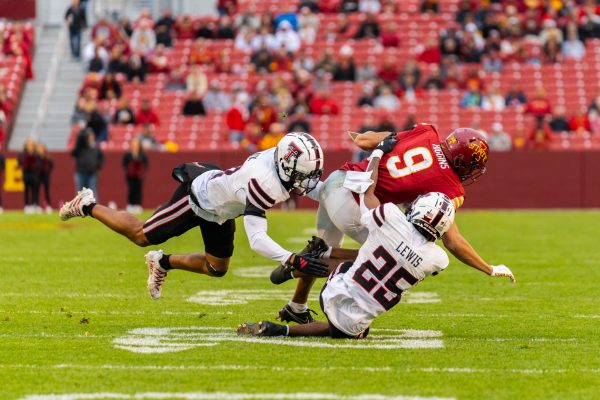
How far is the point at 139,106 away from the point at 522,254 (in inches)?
521

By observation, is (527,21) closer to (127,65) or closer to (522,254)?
(127,65)

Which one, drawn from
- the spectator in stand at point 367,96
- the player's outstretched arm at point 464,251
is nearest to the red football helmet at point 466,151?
the player's outstretched arm at point 464,251

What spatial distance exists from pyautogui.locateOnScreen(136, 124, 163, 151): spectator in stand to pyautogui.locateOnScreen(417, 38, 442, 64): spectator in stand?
568cm

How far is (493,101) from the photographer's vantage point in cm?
2419

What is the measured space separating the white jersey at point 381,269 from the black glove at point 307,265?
6.1 inches

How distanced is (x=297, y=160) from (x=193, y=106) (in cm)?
1748

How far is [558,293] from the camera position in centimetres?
978

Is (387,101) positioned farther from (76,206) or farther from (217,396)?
(217,396)

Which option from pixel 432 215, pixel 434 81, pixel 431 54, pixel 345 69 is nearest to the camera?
pixel 432 215

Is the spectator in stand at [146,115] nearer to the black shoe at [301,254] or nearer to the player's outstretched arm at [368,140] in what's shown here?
the player's outstretched arm at [368,140]

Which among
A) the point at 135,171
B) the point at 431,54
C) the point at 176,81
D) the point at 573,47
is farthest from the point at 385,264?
the point at 573,47

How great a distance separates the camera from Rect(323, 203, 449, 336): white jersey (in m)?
6.81

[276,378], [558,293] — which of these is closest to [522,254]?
[558,293]

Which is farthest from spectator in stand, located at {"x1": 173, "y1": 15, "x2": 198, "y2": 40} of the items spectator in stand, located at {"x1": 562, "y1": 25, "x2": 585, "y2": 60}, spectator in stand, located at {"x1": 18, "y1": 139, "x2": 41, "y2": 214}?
spectator in stand, located at {"x1": 562, "y1": 25, "x2": 585, "y2": 60}
